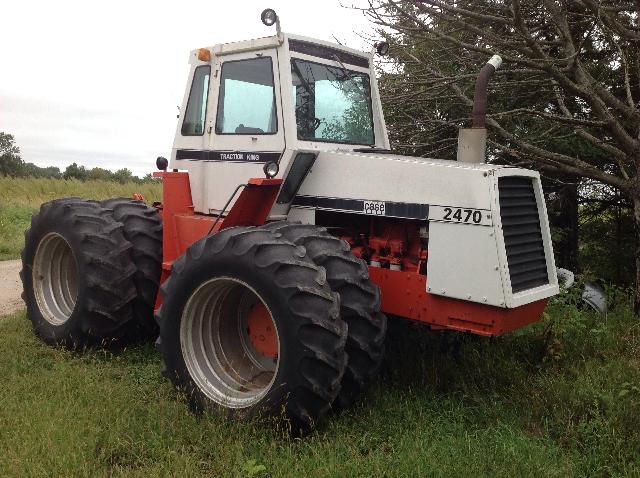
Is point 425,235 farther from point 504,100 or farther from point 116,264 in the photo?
point 504,100

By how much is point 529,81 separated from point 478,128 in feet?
9.12

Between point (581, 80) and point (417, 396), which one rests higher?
point (581, 80)

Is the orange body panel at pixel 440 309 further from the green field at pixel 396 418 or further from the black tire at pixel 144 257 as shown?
the black tire at pixel 144 257

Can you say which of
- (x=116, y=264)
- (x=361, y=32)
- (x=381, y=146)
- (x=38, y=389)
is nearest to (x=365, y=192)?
(x=381, y=146)

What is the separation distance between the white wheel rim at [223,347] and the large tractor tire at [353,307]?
528 millimetres

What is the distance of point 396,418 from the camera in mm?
4258

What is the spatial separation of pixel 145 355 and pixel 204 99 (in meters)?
2.33

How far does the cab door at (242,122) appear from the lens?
15.8 feet

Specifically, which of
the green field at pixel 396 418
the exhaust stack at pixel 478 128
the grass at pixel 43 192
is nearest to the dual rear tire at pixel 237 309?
the green field at pixel 396 418

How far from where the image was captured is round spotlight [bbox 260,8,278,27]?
15.3 feet

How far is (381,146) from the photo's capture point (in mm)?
5602

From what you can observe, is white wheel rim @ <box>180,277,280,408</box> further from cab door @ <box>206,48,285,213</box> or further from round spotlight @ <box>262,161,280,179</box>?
cab door @ <box>206,48,285,213</box>

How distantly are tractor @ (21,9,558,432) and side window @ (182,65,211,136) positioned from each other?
2cm

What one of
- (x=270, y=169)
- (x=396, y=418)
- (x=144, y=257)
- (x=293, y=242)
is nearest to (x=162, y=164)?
(x=144, y=257)
